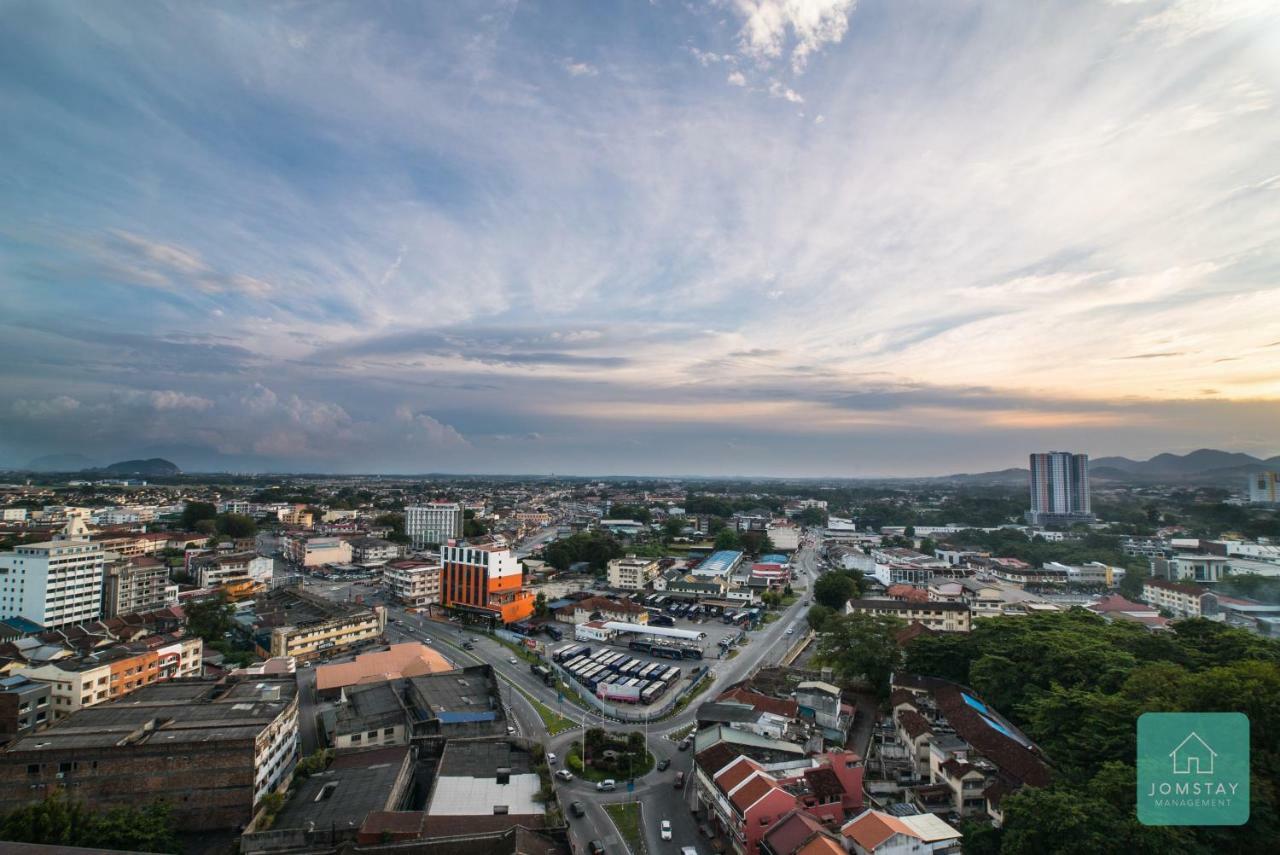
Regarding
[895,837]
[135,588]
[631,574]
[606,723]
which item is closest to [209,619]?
[135,588]

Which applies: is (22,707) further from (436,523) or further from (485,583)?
(436,523)

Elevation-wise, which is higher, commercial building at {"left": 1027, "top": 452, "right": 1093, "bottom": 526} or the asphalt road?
commercial building at {"left": 1027, "top": 452, "right": 1093, "bottom": 526}

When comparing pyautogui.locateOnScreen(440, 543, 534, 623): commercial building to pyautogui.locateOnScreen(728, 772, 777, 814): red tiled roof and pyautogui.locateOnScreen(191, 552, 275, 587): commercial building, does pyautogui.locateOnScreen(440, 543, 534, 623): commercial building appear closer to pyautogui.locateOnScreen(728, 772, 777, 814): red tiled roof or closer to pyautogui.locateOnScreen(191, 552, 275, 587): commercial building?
pyautogui.locateOnScreen(191, 552, 275, 587): commercial building

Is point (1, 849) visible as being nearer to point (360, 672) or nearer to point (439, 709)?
point (439, 709)

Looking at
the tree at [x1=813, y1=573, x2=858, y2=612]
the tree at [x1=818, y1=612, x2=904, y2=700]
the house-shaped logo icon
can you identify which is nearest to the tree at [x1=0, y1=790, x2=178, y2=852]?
the house-shaped logo icon

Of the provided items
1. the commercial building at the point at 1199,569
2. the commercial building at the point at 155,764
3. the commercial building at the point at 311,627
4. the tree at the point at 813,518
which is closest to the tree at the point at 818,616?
the commercial building at the point at 311,627

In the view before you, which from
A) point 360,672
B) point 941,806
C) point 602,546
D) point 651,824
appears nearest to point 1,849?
point 651,824
